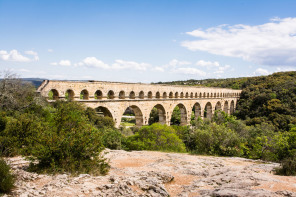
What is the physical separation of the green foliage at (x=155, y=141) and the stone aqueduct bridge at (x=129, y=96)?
13.5ft

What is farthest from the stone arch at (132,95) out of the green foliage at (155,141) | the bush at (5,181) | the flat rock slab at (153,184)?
the bush at (5,181)

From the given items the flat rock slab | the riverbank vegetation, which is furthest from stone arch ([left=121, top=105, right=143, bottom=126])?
the flat rock slab

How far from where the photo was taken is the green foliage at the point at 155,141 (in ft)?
41.9

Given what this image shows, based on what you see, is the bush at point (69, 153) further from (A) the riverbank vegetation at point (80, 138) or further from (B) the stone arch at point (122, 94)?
(B) the stone arch at point (122, 94)

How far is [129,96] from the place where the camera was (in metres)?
19.5

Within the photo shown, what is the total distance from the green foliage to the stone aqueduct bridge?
410 centimetres

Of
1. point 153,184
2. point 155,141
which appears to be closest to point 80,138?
point 153,184

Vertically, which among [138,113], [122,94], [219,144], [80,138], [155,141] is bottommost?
[155,141]

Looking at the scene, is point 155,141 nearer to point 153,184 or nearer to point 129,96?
point 129,96

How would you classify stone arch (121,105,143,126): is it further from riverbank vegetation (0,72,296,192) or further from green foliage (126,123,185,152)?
green foliage (126,123,185,152)

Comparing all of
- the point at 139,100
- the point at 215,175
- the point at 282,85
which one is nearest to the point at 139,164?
the point at 215,175

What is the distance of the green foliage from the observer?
41.9ft

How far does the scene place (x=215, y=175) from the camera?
6.19 meters

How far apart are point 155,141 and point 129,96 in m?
7.17
